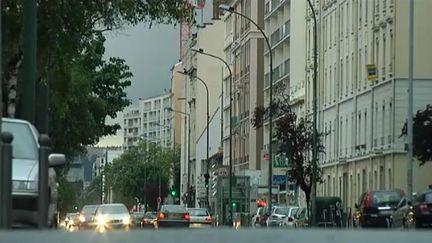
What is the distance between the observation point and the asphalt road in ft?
15.2

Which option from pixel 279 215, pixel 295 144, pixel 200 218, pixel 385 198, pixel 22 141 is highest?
pixel 295 144

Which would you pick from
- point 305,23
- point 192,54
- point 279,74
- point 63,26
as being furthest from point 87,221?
point 192,54

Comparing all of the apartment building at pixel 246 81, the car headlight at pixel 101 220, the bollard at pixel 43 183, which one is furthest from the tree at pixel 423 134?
the apartment building at pixel 246 81

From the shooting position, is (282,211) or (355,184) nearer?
(282,211)

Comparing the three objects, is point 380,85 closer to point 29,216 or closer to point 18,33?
point 18,33

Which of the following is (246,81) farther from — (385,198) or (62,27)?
(62,27)

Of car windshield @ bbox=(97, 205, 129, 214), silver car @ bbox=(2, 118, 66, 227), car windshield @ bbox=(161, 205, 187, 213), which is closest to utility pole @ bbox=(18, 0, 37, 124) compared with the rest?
silver car @ bbox=(2, 118, 66, 227)

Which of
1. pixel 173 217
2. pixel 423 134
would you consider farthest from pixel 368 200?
pixel 173 217

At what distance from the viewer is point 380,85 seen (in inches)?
2489

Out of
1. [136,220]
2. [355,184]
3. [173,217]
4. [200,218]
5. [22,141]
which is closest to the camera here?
[22,141]

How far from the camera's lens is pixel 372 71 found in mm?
63094

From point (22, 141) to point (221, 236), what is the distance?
11.1 metres

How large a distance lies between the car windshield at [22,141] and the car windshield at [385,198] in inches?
988

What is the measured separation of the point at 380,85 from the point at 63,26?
125 ft
